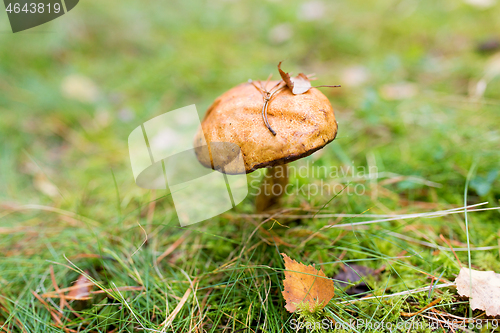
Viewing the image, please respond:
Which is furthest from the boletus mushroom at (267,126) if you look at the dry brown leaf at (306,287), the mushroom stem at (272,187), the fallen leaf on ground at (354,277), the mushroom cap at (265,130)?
the fallen leaf on ground at (354,277)

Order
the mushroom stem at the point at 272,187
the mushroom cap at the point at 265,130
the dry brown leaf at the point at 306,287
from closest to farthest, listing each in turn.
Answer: the mushroom cap at the point at 265,130
the dry brown leaf at the point at 306,287
the mushroom stem at the point at 272,187

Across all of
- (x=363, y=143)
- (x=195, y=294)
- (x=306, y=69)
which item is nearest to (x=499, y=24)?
(x=306, y=69)

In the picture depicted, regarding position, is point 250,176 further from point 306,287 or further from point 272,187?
point 306,287

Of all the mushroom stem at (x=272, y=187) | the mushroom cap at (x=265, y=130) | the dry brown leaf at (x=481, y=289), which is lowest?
the dry brown leaf at (x=481, y=289)

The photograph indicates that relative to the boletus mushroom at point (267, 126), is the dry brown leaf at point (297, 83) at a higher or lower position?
higher

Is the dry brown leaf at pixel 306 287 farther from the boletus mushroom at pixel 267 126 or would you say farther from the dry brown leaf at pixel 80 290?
the dry brown leaf at pixel 80 290

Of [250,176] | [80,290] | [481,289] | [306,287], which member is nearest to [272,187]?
[250,176]
